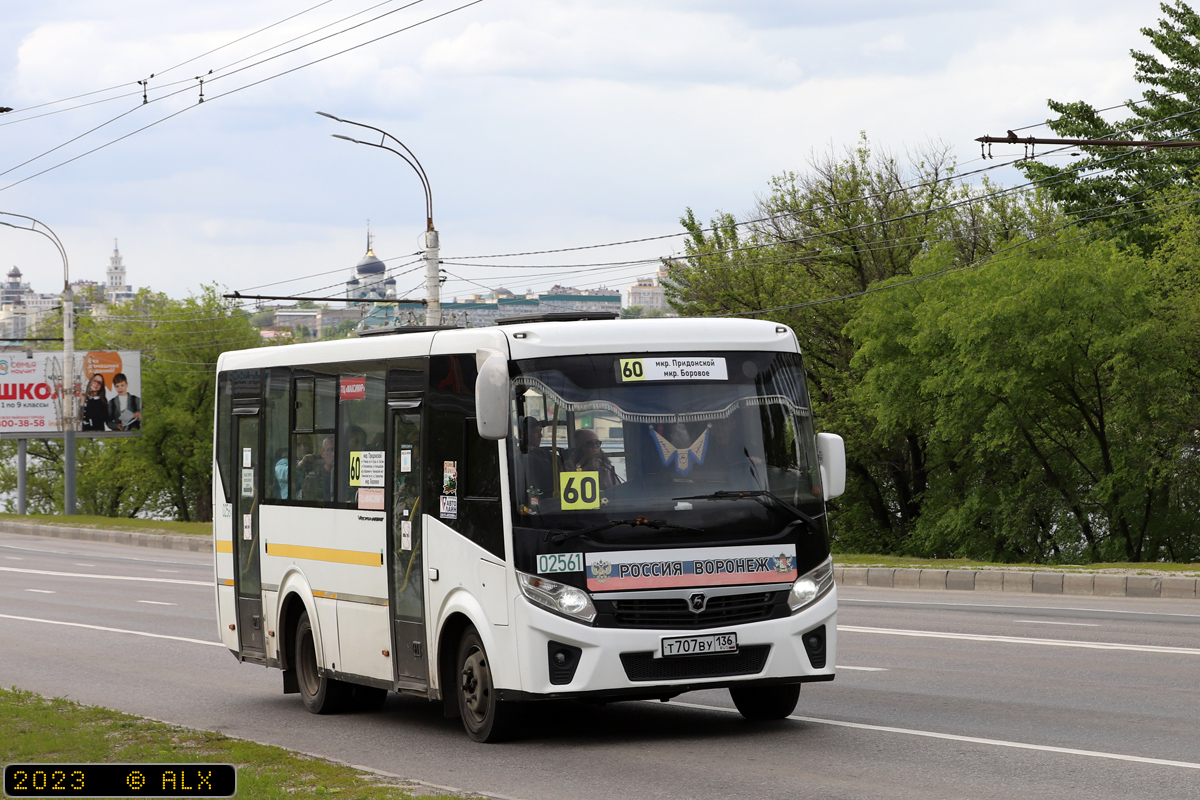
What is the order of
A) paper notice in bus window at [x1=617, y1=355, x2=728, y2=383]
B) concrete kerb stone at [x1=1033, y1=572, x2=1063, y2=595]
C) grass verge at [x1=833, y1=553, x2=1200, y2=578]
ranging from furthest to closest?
grass verge at [x1=833, y1=553, x2=1200, y2=578]
concrete kerb stone at [x1=1033, y1=572, x2=1063, y2=595]
paper notice in bus window at [x1=617, y1=355, x2=728, y2=383]

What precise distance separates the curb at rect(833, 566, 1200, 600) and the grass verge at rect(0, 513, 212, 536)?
23909mm

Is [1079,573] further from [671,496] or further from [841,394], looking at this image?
[841,394]

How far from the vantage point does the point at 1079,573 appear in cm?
2166

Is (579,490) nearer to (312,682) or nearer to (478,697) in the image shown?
(478,697)

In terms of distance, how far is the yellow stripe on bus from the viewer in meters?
10.6

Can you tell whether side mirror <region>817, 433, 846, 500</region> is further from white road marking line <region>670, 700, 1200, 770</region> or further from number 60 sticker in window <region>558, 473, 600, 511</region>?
number 60 sticker in window <region>558, 473, 600, 511</region>

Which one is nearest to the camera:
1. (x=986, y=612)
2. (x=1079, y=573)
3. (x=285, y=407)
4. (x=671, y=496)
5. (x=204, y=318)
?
(x=671, y=496)

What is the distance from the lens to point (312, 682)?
38.3ft

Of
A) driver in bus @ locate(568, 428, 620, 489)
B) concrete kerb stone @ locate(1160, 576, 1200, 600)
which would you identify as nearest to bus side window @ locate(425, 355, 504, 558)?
driver in bus @ locate(568, 428, 620, 489)

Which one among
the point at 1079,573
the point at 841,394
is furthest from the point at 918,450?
the point at 1079,573

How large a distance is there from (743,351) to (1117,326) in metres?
26.1

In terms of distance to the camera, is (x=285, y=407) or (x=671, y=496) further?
(x=285, y=407)

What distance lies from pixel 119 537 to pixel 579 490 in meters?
39.5

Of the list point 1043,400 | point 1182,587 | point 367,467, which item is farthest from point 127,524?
point 367,467
